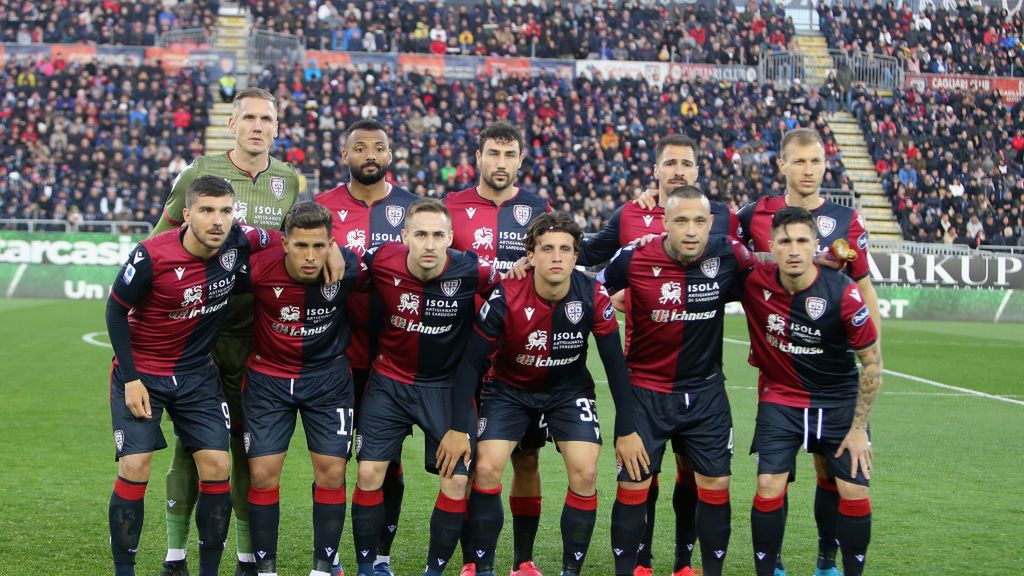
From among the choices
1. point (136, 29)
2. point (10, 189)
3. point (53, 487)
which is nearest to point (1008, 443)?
point (53, 487)

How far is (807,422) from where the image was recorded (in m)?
6.21

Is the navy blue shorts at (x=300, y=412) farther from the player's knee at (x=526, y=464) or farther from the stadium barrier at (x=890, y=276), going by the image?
the stadium barrier at (x=890, y=276)

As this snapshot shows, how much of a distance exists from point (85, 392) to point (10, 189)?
1672 cm

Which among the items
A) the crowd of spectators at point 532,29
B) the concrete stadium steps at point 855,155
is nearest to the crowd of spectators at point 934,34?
the concrete stadium steps at point 855,155

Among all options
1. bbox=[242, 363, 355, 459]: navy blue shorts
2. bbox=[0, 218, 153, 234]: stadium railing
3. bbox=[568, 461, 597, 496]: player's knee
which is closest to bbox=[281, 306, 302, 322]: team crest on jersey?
bbox=[242, 363, 355, 459]: navy blue shorts

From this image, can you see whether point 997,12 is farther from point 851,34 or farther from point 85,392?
point 85,392

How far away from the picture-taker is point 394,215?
23.2 ft

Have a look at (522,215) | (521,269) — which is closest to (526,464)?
(521,269)

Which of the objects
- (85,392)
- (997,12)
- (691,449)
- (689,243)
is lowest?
(85,392)

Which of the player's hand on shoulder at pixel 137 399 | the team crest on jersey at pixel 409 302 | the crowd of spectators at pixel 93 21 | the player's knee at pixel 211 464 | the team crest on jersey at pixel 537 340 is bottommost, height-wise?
the player's knee at pixel 211 464

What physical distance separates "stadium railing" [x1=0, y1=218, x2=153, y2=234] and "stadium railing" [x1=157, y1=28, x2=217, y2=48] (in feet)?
33.3

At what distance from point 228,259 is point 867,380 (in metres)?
3.48

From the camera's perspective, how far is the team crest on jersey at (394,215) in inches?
278

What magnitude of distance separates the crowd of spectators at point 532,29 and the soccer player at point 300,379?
30.5 metres
